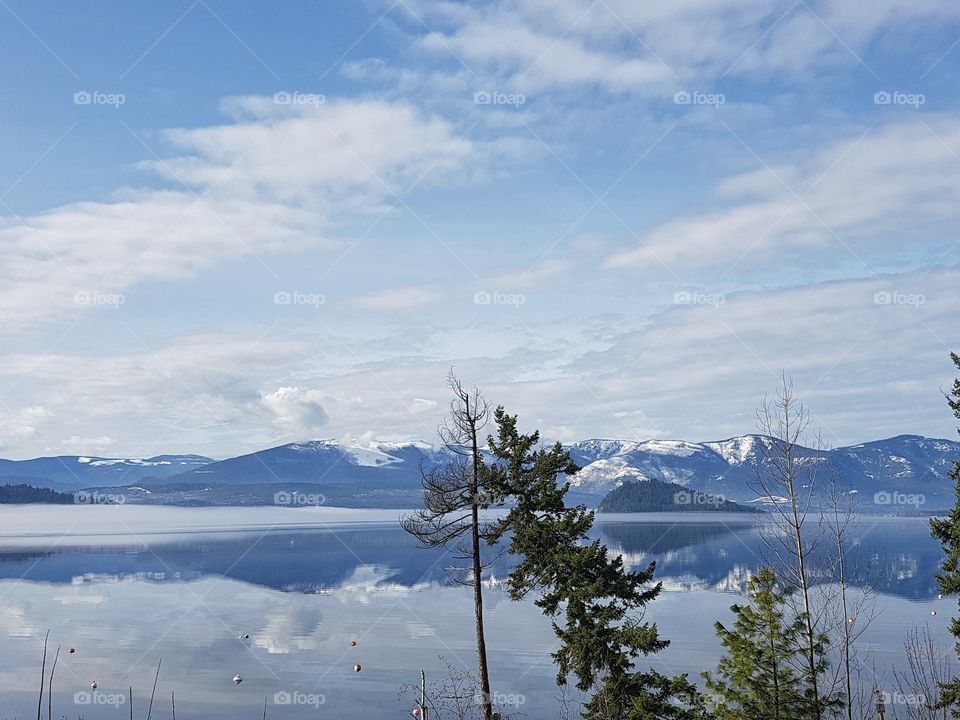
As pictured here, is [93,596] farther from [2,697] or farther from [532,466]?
[532,466]

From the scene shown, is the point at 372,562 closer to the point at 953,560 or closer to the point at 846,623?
the point at 846,623

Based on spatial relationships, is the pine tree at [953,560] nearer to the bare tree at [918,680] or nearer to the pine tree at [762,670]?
the pine tree at [762,670]

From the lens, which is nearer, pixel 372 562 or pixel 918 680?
pixel 918 680

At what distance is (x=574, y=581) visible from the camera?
2884 cm

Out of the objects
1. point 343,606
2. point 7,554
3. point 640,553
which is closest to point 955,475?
point 343,606

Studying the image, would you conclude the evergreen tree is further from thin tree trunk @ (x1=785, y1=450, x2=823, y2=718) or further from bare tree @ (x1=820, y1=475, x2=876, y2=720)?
bare tree @ (x1=820, y1=475, x2=876, y2=720)

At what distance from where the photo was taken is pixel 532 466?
99.8 ft

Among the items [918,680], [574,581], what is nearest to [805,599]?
[574,581]

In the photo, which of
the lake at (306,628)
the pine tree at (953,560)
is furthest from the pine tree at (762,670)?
the lake at (306,628)

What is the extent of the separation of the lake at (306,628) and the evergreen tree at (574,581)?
895 cm

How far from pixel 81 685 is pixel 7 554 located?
134 metres

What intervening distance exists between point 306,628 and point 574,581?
56.1 metres

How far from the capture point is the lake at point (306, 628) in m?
52.7

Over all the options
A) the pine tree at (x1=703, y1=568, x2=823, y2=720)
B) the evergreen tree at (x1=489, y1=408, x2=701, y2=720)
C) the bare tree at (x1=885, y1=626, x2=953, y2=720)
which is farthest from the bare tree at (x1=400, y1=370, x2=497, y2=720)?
the bare tree at (x1=885, y1=626, x2=953, y2=720)
